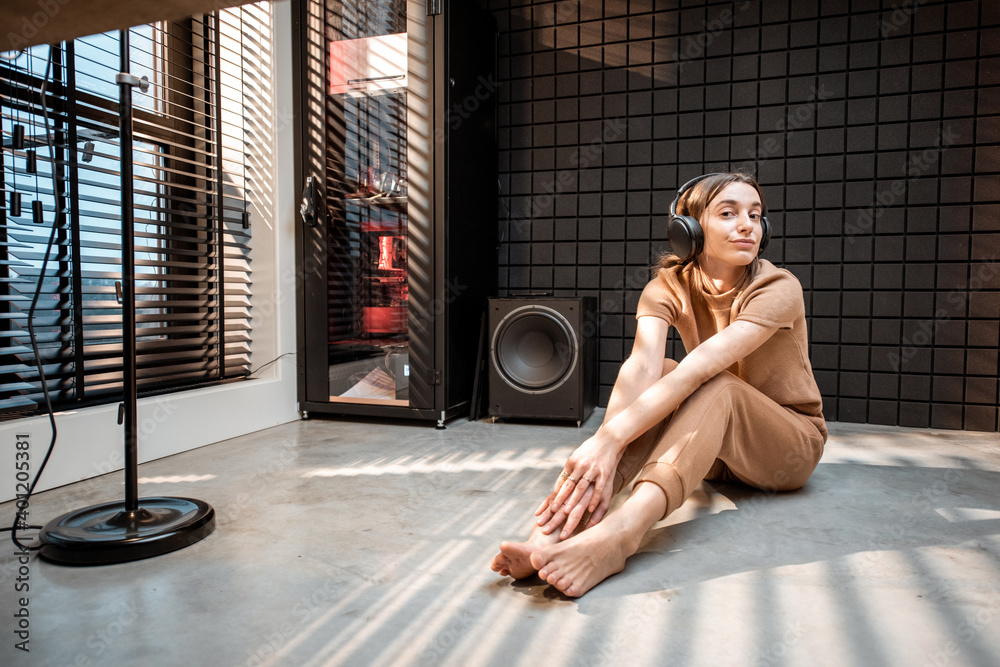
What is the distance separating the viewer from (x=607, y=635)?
41.3 inches

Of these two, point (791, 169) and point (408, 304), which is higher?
point (791, 169)

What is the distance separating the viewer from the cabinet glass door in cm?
282

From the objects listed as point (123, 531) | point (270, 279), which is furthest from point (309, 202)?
point (123, 531)

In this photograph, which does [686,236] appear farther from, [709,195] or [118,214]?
[118,214]

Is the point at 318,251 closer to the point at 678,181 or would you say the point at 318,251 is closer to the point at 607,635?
the point at 678,181

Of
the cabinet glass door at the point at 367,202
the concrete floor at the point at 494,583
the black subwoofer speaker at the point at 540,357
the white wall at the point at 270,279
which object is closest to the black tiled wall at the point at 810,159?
the black subwoofer speaker at the point at 540,357

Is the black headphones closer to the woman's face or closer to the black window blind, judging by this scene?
the woman's face

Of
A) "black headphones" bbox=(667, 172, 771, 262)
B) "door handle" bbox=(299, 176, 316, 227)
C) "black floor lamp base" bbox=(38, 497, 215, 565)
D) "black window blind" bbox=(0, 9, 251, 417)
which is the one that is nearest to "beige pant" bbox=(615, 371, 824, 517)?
"black headphones" bbox=(667, 172, 771, 262)

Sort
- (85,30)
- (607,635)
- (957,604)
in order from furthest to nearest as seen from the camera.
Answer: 1. (957,604)
2. (607,635)
3. (85,30)

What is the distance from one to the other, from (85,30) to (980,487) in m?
2.42

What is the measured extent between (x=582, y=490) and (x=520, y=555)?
18cm

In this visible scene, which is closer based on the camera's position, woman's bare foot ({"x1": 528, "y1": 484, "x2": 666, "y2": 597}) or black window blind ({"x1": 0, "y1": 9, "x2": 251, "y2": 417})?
woman's bare foot ({"x1": 528, "y1": 484, "x2": 666, "y2": 597})

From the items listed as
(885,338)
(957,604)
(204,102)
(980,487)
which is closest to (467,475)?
(957,604)

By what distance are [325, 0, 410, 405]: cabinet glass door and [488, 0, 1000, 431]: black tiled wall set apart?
80cm
